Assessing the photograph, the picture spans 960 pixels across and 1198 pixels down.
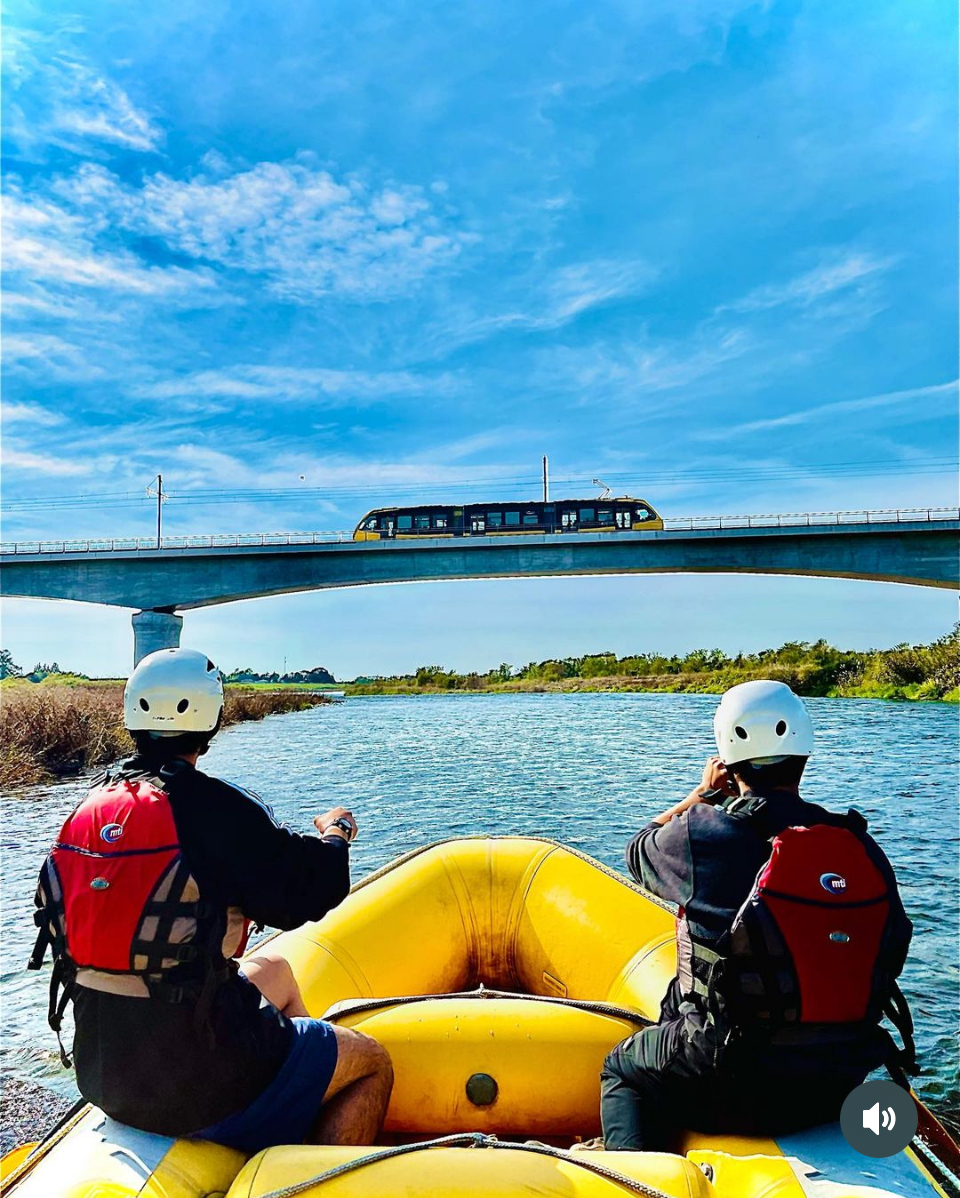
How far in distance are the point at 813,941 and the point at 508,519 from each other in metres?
30.1

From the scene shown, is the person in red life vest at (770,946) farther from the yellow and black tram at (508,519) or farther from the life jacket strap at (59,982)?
the yellow and black tram at (508,519)

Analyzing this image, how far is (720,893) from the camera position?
2268 mm

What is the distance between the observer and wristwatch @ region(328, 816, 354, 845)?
2.59m

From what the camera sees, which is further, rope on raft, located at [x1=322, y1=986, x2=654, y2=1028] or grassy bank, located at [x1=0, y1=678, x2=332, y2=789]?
grassy bank, located at [x1=0, y1=678, x2=332, y2=789]

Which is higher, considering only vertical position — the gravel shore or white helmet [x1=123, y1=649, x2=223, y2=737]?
white helmet [x1=123, y1=649, x2=223, y2=737]

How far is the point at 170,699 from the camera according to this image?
2.46 m

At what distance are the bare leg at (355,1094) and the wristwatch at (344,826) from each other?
65 cm

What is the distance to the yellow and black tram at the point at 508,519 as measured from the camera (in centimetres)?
3128

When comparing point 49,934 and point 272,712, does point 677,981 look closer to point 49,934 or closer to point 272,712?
point 49,934

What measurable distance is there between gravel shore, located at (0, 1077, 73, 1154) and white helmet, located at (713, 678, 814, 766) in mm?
3854

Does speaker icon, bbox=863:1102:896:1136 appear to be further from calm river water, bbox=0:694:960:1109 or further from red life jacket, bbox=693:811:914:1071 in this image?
calm river water, bbox=0:694:960:1109

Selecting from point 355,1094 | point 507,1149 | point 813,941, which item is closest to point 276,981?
point 355,1094

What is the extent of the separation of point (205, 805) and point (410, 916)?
261 cm

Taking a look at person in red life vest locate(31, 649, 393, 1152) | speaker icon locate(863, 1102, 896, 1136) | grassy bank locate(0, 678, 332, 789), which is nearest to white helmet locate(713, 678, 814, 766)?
speaker icon locate(863, 1102, 896, 1136)
